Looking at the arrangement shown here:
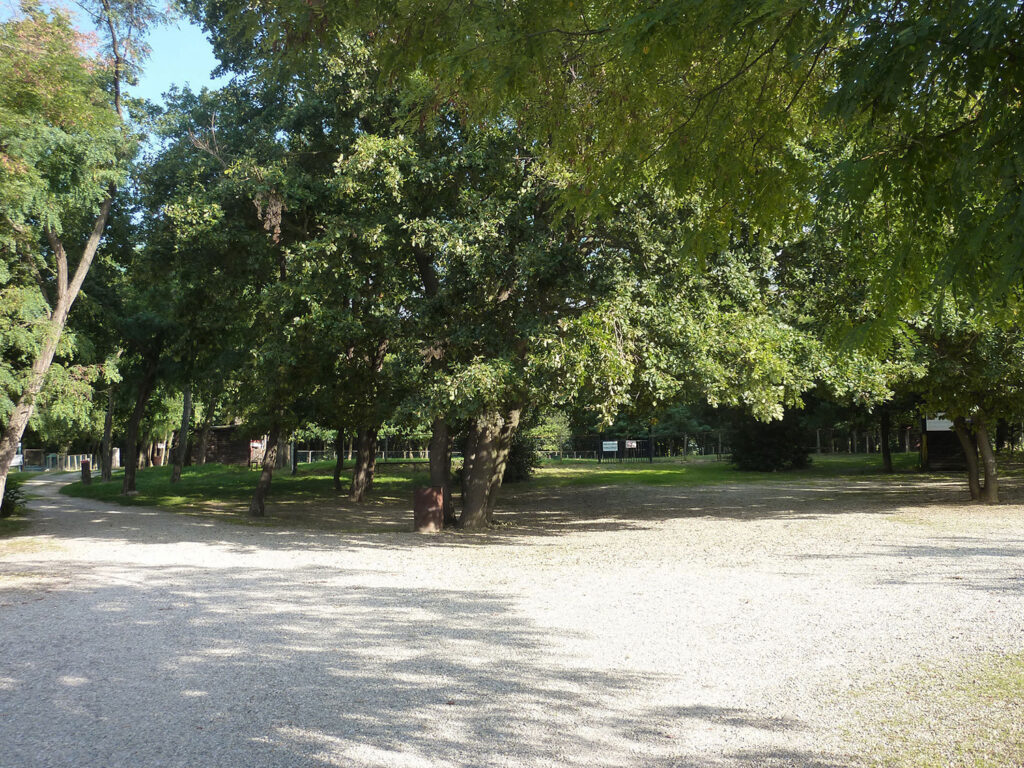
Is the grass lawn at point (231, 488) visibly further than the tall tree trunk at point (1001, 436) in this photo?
No

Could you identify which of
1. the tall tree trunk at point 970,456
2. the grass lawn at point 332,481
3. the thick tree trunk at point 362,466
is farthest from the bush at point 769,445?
the thick tree trunk at point 362,466

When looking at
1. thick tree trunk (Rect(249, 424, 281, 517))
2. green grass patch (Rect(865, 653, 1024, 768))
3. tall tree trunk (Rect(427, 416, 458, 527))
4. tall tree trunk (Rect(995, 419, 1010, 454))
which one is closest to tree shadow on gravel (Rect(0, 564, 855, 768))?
green grass patch (Rect(865, 653, 1024, 768))

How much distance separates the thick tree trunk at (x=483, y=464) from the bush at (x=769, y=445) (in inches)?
814

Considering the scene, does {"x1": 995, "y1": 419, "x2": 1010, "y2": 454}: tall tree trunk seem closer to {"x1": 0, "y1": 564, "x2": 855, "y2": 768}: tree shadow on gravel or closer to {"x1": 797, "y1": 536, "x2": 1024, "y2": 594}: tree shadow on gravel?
{"x1": 797, "y1": 536, "x2": 1024, "y2": 594}: tree shadow on gravel

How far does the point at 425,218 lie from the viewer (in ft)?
44.6

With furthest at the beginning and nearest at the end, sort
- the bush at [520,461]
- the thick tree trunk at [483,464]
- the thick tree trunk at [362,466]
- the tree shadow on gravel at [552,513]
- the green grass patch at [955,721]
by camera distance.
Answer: the bush at [520,461] < the thick tree trunk at [362,466] < the thick tree trunk at [483,464] < the tree shadow on gravel at [552,513] < the green grass patch at [955,721]

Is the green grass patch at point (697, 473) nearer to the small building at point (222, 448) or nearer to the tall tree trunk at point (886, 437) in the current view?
the tall tree trunk at point (886, 437)

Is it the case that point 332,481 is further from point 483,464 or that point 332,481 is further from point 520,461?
point 483,464

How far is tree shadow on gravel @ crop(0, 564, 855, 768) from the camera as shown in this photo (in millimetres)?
4020

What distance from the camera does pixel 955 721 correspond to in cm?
432

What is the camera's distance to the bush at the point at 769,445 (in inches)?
1368

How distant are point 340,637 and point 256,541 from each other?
783 centimetres

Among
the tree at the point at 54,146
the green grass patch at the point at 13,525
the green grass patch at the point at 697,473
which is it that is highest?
the tree at the point at 54,146

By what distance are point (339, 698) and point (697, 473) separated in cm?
3071
